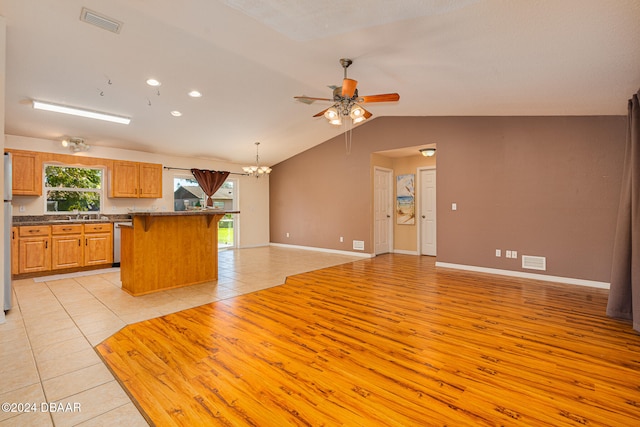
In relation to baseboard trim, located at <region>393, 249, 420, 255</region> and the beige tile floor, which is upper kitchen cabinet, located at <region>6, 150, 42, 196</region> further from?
baseboard trim, located at <region>393, 249, 420, 255</region>

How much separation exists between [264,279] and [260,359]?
2.69 m

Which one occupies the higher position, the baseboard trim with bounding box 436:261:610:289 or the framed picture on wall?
the framed picture on wall

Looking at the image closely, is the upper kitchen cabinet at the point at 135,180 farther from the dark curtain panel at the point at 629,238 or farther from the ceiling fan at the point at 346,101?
the dark curtain panel at the point at 629,238

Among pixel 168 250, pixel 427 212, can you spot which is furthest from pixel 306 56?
pixel 427 212

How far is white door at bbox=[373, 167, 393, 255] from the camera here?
7438mm

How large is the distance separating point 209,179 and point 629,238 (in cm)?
793

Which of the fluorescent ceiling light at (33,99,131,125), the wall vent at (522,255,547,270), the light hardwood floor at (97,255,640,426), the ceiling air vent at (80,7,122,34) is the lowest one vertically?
the light hardwood floor at (97,255,640,426)

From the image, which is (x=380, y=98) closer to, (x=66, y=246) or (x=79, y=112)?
→ (x=79, y=112)

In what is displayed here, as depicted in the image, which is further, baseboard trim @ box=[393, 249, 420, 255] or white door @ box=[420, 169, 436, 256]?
baseboard trim @ box=[393, 249, 420, 255]

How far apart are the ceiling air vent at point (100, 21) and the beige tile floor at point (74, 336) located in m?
3.07

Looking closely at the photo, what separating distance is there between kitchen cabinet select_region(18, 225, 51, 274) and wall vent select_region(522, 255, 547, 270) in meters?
8.20

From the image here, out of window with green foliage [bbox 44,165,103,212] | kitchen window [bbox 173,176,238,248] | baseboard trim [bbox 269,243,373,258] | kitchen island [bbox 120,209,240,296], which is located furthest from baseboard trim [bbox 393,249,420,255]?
window with green foliage [bbox 44,165,103,212]

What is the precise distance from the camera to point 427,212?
24.5 feet

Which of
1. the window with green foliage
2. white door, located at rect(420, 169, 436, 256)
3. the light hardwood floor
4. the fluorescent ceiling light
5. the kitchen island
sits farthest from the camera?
white door, located at rect(420, 169, 436, 256)
